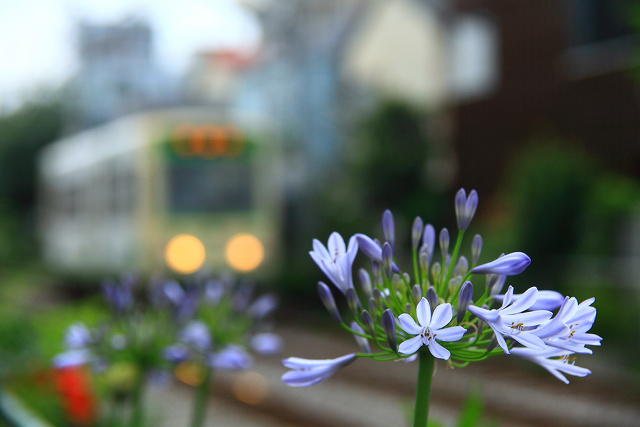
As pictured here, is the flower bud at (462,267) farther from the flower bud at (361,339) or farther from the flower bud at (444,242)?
the flower bud at (361,339)

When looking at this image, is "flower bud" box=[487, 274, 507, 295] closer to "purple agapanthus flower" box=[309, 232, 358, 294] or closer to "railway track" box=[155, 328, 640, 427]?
"purple agapanthus flower" box=[309, 232, 358, 294]

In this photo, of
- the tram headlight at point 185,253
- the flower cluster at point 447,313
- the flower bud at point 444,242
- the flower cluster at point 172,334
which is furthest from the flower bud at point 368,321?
the tram headlight at point 185,253

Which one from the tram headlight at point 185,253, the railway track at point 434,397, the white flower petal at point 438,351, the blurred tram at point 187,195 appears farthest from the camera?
the tram headlight at point 185,253

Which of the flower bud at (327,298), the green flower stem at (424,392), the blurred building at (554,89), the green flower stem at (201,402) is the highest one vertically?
the blurred building at (554,89)

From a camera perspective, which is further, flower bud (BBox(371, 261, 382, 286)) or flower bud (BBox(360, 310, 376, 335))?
flower bud (BBox(371, 261, 382, 286))

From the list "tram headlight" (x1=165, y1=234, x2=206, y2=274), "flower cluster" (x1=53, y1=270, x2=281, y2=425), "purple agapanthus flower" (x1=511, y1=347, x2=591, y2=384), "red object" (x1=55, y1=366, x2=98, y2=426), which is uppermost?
"purple agapanthus flower" (x1=511, y1=347, x2=591, y2=384)

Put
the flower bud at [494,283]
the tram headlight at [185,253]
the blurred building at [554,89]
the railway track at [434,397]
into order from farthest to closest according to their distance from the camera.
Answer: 1. the tram headlight at [185,253]
2. the blurred building at [554,89]
3. the railway track at [434,397]
4. the flower bud at [494,283]

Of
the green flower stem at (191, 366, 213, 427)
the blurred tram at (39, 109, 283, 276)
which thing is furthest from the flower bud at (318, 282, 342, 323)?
the blurred tram at (39, 109, 283, 276)
